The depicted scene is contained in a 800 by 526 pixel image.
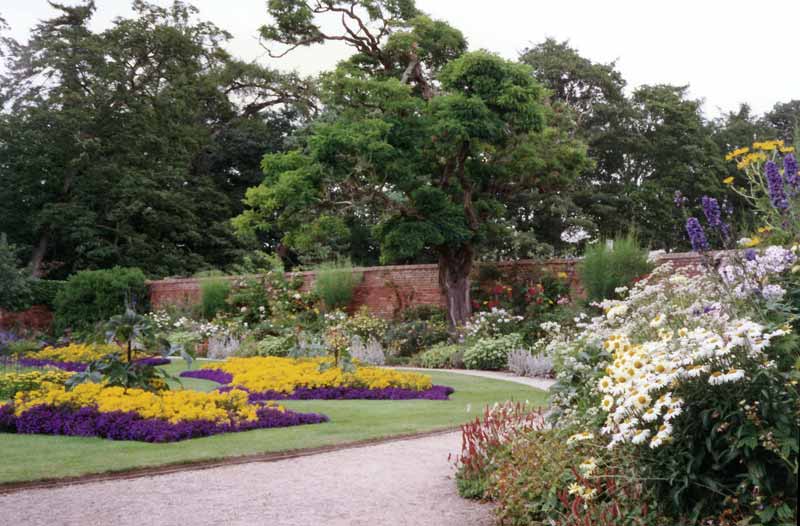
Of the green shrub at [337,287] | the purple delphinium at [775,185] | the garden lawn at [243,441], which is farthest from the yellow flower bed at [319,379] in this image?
the green shrub at [337,287]

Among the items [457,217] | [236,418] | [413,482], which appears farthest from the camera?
[457,217]

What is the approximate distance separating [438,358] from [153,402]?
6.93m

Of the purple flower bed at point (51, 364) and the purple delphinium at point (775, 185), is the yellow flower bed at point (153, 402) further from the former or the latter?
the purple flower bed at point (51, 364)

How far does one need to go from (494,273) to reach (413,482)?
10.6 meters

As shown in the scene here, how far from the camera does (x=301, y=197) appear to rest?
1341 cm

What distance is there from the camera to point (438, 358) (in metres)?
13.1

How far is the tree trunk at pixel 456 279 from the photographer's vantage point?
14844 mm

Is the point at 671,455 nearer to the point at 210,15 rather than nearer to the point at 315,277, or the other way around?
the point at 315,277

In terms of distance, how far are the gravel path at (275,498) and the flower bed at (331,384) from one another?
3.47 meters

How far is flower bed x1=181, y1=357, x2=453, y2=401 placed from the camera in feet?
29.4

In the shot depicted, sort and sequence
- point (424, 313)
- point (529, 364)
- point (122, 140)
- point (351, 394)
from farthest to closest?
point (122, 140)
point (424, 313)
point (529, 364)
point (351, 394)

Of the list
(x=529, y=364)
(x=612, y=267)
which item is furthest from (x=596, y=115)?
(x=529, y=364)

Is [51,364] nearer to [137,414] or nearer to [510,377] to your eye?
[137,414]

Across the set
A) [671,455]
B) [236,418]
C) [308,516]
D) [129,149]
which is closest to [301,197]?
[236,418]
